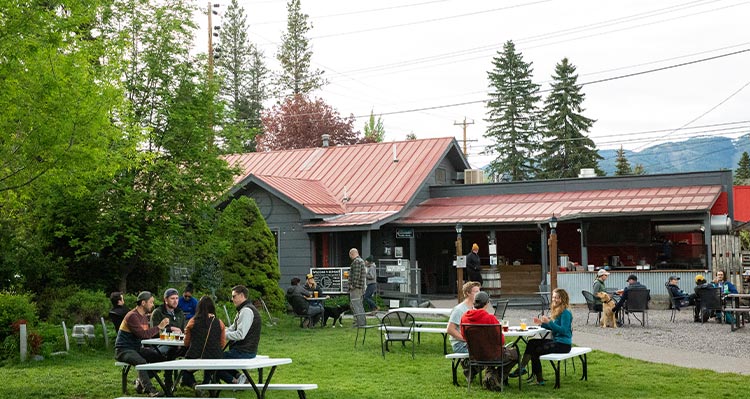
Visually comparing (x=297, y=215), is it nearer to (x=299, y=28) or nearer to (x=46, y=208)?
(x=46, y=208)

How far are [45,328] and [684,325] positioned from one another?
1325cm

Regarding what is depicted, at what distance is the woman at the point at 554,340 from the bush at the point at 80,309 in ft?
31.9

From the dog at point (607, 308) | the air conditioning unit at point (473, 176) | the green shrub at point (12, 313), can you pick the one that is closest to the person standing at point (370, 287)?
the dog at point (607, 308)

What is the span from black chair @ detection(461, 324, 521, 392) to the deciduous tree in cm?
4250

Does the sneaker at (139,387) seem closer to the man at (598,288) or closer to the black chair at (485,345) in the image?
the black chair at (485,345)

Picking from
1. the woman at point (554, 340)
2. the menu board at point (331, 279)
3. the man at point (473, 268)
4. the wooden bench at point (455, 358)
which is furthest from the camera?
the menu board at point (331, 279)

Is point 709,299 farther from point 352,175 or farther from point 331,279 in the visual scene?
point 352,175

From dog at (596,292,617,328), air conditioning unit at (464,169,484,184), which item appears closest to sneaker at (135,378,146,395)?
dog at (596,292,617,328)

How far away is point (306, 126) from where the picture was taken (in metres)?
53.3

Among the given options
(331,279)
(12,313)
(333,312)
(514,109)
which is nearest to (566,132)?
(514,109)

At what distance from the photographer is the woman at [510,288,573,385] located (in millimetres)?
11445

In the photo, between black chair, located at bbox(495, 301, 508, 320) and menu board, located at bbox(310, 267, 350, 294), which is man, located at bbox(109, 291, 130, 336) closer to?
black chair, located at bbox(495, 301, 508, 320)

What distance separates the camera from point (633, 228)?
28703 mm

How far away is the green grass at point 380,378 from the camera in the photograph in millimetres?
10781
